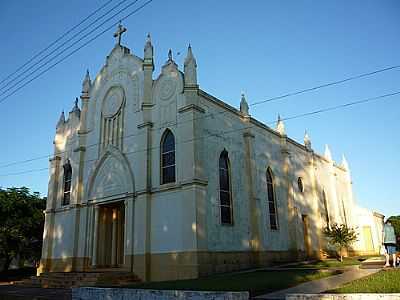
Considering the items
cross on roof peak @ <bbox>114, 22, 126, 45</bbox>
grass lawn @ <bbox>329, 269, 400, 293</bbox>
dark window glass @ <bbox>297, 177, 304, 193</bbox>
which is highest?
cross on roof peak @ <bbox>114, 22, 126, 45</bbox>

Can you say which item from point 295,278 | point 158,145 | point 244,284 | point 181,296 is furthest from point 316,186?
point 181,296

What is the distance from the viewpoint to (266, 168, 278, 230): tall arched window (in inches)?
985

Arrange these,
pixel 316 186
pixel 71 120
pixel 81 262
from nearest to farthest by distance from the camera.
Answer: pixel 81 262, pixel 71 120, pixel 316 186

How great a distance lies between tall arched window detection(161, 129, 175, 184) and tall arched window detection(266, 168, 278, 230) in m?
9.01

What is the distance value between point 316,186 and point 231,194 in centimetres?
1509

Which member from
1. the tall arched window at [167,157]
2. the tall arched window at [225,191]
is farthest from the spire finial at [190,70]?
the tall arched window at [225,191]

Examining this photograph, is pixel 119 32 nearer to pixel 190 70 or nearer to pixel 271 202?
pixel 190 70

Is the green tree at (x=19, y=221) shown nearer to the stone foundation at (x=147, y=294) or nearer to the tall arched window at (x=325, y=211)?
the stone foundation at (x=147, y=294)

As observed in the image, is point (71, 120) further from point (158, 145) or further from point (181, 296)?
point (181, 296)

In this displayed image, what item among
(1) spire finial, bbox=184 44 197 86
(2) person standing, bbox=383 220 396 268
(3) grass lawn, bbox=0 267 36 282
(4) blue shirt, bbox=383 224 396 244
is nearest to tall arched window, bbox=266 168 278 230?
(1) spire finial, bbox=184 44 197 86

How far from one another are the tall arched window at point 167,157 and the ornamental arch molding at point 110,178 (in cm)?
233

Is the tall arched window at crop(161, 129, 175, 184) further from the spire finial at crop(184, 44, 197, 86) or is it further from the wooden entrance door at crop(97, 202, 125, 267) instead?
the wooden entrance door at crop(97, 202, 125, 267)

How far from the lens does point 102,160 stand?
23.8m

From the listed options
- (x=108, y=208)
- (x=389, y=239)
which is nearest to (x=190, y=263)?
(x=389, y=239)
